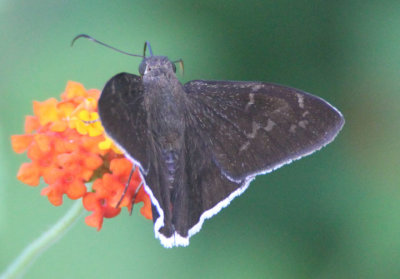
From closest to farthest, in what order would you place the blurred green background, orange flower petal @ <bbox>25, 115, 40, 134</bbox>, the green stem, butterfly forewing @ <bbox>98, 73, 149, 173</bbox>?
butterfly forewing @ <bbox>98, 73, 149, 173</bbox>, the green stem, orange flower petal @ <bbox>25, 115, 40, 134</bbox>, the blurred green background

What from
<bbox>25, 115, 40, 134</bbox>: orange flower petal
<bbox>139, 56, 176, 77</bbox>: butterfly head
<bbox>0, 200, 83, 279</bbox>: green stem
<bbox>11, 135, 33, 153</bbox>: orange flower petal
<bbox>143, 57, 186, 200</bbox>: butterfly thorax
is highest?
<bbox>139, 56, 176, 77</bbox>: butterfly head

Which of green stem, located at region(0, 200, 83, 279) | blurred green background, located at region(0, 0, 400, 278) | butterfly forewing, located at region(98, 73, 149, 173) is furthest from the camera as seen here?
blurred green background, located at region(0, 0, 400, 278)

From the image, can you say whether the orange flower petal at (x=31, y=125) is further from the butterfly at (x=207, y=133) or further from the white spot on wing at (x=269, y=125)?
the white spot on wing at (x=269, y=125)

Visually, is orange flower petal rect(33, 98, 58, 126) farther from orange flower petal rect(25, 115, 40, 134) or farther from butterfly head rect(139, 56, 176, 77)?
butterfly head rect(139, 56, 176, 77)

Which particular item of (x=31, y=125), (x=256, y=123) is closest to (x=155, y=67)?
(x=256, y=123)

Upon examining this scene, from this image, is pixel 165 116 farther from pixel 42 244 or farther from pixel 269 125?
pixel 42 244

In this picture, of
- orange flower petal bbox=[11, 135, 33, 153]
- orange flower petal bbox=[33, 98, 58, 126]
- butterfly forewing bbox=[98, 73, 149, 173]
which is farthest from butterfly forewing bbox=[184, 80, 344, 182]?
orange flower petal bbox=[11, 135, 33, 153]

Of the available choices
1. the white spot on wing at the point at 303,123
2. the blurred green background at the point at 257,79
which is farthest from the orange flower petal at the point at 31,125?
the white spot on wing at the point at 303,123
